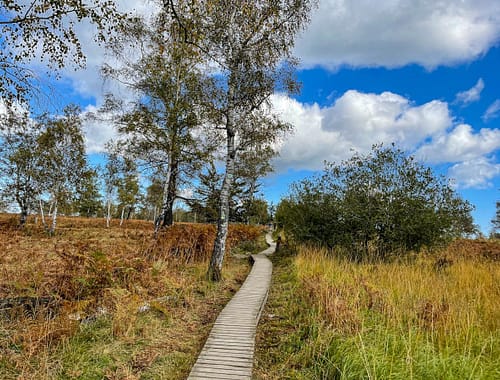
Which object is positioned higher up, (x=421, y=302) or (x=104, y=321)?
(x=421, y=302)

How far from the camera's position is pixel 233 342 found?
16.8 ft

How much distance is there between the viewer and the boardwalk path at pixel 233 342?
164 inches

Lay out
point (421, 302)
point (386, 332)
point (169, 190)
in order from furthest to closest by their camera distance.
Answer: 1. point (169, 190)
2. point (421, 302)
3. point (386, 332)

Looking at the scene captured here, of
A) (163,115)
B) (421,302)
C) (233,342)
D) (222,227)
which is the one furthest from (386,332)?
(163,115)

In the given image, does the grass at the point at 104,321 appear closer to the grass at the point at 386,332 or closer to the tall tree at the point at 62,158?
the grass at the point at 386,332

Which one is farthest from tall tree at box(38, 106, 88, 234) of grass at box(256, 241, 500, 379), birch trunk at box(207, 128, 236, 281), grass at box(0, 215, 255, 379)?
grass at box(256, 241, 500, 379)

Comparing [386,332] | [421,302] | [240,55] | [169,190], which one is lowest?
[386,332]

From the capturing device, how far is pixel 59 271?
20.3 feet

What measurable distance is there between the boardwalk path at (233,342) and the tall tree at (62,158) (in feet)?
52.9

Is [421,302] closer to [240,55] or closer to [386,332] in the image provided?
[386,332]

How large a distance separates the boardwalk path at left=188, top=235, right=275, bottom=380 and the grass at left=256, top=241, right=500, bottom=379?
22cm

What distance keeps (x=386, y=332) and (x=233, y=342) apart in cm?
237

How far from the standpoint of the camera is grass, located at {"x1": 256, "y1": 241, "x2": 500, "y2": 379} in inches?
141

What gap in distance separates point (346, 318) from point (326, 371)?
3.56 feet
